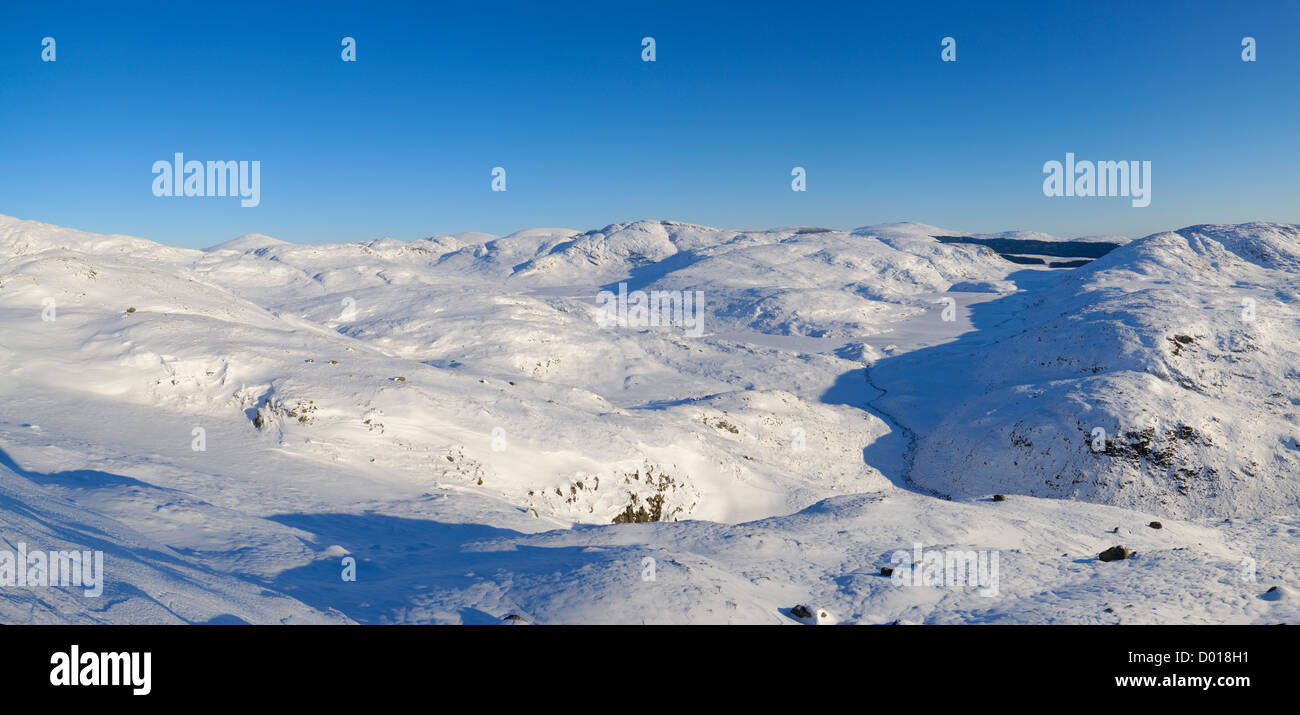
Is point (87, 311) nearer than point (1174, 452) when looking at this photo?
Yes

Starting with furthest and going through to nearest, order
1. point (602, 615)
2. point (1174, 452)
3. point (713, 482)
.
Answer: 1. point (1174, 452)
2. point (713, 482)
3. point (602, 615)

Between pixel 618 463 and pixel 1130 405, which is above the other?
pixel 1130 405

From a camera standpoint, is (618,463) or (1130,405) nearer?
(618,463)

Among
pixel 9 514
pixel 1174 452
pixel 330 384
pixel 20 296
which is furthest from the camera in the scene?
pixel 1174 452

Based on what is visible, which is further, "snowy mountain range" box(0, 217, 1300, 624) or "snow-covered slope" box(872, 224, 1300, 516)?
"snow-covered slope" box(872, 224, 1300, 516)

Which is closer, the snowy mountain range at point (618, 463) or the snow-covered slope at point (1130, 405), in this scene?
the snowy mountain range at point (618, 463)
